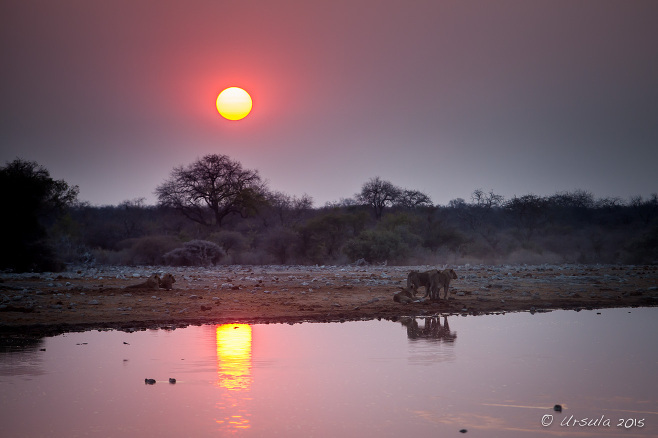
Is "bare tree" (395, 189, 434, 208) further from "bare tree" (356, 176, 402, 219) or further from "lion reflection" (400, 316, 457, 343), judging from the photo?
"lion reflection" (400, 316, 457, 343)

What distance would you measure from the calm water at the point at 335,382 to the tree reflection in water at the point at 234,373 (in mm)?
28

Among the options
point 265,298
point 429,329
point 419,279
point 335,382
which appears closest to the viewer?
point 335,382

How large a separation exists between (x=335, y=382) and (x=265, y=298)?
420 inches

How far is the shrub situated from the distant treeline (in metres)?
0.06

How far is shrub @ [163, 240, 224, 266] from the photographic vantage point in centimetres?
4206

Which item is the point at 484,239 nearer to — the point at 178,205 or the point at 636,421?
the point at 178,205

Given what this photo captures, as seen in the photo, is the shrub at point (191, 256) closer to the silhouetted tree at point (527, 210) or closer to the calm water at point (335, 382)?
the calm water at point (335, 382)

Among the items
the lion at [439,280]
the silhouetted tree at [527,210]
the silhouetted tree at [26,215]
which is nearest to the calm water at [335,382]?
the lion at [439,280]

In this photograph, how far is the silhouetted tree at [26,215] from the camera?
33094 millimetres

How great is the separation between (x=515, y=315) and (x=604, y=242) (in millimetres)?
38432

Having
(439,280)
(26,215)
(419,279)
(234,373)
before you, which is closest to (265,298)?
(419,279)

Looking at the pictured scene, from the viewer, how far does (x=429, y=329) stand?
16.2 meters

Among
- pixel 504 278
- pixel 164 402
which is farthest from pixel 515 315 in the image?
pixel 164 402

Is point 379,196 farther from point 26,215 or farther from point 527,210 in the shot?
point 26,215
